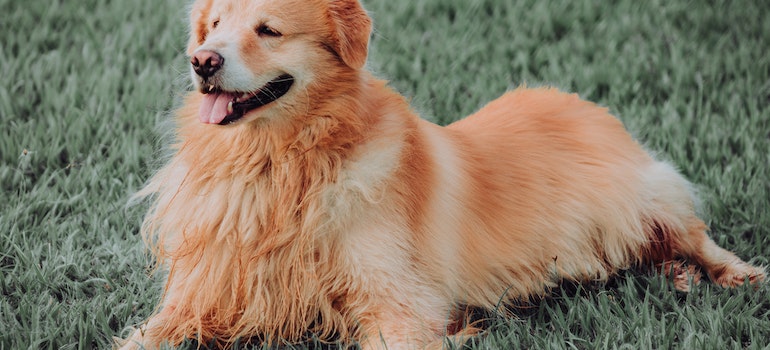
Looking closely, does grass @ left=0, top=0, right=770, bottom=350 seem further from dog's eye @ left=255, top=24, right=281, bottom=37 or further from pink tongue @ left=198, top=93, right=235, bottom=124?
pink tongue @ left=198, top=93, right=235, bottom=124

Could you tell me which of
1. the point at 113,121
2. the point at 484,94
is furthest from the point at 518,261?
the point at 113,121

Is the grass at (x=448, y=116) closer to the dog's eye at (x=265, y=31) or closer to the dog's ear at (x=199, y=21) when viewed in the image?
the dog's ear at (x=199, y=21)

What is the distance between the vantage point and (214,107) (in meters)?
3.12

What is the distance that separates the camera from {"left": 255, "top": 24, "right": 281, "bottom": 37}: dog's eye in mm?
3150

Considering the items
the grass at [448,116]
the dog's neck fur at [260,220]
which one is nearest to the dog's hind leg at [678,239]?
the grass at [448,116]

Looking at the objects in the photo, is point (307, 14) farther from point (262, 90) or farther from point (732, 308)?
point (732, 308)

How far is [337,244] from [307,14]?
0.88 meters

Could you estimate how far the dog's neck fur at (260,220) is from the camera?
3.20 metres

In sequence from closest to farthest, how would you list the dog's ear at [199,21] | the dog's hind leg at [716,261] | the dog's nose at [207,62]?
the dog's nose at [207,62], the dog's ear at [199,21], the dog's hind leg at [716,261]

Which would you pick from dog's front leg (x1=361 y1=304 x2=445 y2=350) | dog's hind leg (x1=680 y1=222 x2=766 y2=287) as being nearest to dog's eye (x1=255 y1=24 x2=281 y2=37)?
dog's front leg (x1=361 y1=304 x2=445 y2=350)

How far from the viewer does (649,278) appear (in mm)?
3879

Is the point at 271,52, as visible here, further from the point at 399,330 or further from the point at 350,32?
the point at 399,330

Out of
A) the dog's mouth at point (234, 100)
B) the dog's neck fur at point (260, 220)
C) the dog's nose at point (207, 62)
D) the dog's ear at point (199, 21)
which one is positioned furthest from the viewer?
the dog's ear at point (199, 21)

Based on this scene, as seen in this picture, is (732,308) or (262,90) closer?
(262,90)
